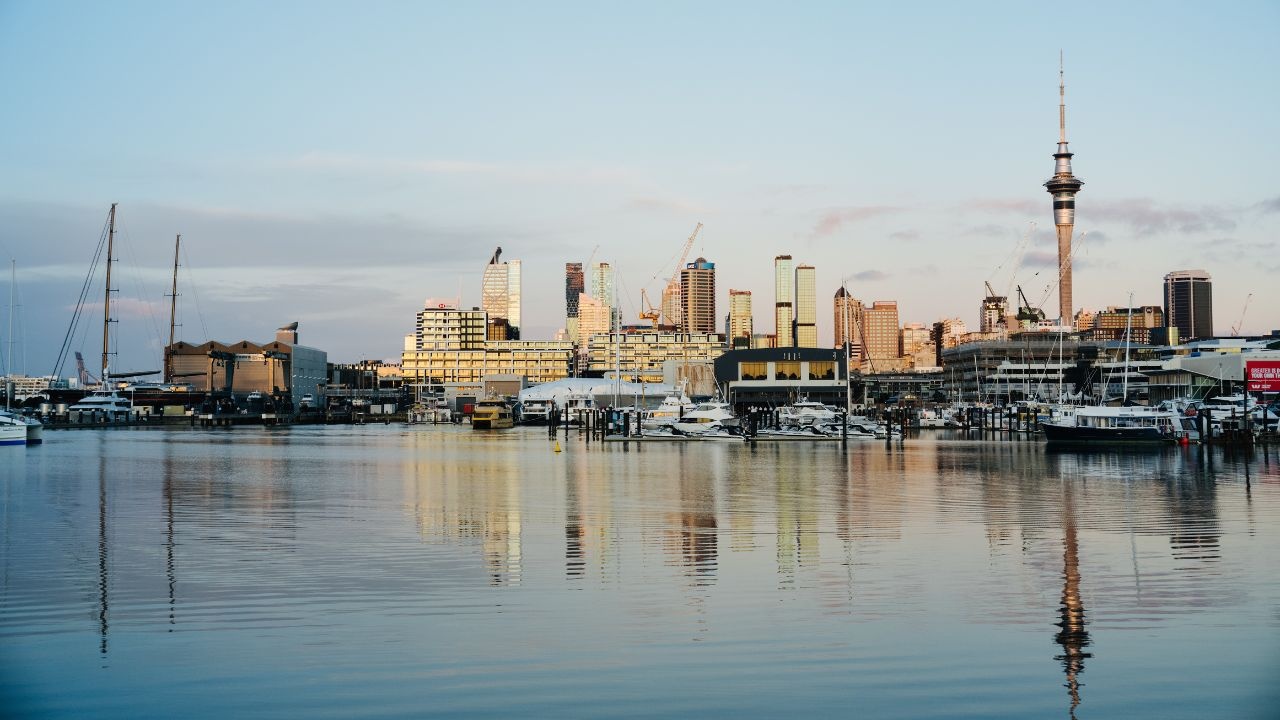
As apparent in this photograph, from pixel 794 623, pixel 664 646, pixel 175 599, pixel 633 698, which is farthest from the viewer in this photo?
pixel 175 599

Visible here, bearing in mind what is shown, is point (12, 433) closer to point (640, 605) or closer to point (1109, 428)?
point (640, 605)

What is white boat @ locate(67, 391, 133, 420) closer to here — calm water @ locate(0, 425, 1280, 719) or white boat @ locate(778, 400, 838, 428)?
white boat @ locate(778, 400, 838, 428)

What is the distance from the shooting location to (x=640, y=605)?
20.8 m

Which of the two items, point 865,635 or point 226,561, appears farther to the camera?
point 226,561

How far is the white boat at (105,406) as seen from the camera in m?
179

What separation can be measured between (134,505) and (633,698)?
103 feet

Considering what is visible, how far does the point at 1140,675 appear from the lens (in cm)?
1587

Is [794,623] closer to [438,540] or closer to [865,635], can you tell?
[865,635]

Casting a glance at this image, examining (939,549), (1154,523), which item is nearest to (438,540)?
(939,549)

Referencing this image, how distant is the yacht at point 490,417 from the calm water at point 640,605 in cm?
12500

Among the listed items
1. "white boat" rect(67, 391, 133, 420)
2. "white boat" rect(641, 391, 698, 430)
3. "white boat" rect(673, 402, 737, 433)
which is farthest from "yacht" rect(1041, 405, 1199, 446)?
"white boat" rect(67, 391, 133, 420)

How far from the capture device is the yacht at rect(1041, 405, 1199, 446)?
302 ft

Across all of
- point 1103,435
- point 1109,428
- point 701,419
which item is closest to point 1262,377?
point 1109,428

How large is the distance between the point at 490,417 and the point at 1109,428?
325 feet
